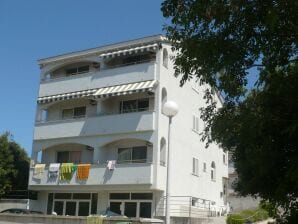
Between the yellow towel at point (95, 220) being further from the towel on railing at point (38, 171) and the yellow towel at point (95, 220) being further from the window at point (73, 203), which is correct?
the towel on railing at point (38, 171)

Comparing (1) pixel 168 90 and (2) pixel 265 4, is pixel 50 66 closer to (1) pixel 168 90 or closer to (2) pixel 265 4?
(1) pixel 168 90

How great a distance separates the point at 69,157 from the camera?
4109cm

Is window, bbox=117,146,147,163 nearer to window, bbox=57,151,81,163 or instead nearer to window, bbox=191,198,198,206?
window, bbox=57,151,81,163

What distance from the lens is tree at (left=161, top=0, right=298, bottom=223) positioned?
1110 centimetres

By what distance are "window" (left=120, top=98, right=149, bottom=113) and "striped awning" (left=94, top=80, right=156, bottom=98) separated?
1635 millimetres

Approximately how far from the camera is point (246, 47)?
1133 cm

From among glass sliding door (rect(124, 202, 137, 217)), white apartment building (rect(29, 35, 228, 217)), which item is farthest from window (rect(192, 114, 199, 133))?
glass sliding door (rect(124, 202, 137, 217))

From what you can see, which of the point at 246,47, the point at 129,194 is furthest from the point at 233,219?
the point at 246,47

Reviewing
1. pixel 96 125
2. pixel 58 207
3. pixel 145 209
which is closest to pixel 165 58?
pixel 96 125

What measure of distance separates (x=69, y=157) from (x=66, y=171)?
265cm

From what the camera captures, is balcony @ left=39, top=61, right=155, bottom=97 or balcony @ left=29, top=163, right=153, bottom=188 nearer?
balcony @ left=29, top=163, right=153, bottom=188

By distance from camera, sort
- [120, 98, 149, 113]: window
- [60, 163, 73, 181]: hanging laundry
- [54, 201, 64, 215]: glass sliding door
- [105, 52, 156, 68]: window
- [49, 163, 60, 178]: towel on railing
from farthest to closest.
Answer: [54, 201, 64, 215]: glass sliding door
[49, 163, 60, 178]: towel on railing
[105, 52, 156, 68]: window
[60, 163, 73, 181]: hanging laundry
[120, 98, 149, 113]: window

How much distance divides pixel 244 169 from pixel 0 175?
28964mm

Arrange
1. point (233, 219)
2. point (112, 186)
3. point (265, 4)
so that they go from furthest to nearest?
point (112, 186) < point (233, 219) < point (265, 4)
